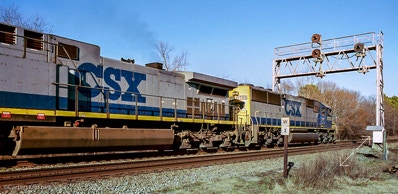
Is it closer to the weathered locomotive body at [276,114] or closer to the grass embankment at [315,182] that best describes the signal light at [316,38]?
the weathered locomotive body at [276,114]

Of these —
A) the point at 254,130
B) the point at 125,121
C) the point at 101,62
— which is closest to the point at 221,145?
the point at 254,130

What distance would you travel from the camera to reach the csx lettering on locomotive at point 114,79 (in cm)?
1232

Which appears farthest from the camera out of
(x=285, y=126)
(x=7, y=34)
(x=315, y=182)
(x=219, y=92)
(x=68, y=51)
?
(x=219, y=92)

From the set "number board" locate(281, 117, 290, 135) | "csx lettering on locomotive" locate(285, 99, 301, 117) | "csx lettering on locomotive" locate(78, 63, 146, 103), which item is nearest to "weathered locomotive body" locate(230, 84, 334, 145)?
"csx lettering on locomotive" locate(285, 99, 301, 117)

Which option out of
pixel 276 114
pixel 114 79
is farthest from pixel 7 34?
pixel 276 114

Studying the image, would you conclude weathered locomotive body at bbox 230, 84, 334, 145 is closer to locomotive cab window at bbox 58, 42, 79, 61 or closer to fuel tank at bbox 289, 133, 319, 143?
fuel tank at bbox 289, 133, 319, 143

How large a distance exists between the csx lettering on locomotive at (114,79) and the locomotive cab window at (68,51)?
1.41 ft

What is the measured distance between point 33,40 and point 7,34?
2.52ft

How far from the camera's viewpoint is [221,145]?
18.1 metres

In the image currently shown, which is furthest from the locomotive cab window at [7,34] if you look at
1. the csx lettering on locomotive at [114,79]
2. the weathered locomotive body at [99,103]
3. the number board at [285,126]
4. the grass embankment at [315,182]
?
the number board at [285,126]

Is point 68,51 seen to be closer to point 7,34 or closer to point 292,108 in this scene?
point 7,34

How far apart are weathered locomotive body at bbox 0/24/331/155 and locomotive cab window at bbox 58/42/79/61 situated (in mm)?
32

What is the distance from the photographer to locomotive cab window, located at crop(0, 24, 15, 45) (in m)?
9.87

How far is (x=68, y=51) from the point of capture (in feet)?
38.3
